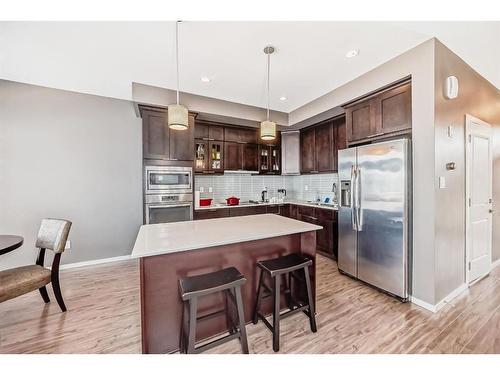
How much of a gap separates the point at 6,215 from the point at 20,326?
179 centimetres

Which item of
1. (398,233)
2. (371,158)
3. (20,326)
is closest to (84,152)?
(20,326)

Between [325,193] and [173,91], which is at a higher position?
[173,91]

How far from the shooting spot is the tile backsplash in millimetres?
4328

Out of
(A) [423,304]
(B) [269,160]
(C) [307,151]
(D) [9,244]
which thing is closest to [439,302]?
(A) [423,304]

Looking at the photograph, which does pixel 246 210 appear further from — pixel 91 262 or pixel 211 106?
pixel 91 262

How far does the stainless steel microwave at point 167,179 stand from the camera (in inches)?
129

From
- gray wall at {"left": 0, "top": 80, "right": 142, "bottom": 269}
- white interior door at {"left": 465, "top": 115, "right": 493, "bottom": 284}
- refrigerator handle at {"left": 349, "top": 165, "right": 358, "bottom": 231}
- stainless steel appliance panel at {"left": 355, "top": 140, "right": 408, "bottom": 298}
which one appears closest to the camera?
stainless steel appliance panel at {"left": 355, "top": 140, "right": 408, "bottom": 298}

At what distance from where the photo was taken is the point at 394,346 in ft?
5.46

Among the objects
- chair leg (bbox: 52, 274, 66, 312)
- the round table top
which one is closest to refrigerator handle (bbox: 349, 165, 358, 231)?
chair leg (bbox: 52, 274, 66, 312)

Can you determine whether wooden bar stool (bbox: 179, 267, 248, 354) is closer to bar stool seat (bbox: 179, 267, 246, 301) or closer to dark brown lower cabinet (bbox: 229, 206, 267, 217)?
bar stool seat (bbox: 179, 267, 246, 301)

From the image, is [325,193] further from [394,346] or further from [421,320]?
[394,346]

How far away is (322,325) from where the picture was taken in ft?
6.38

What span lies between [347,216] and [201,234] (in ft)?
6.67

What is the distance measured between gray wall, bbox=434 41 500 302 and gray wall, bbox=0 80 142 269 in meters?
4.10
